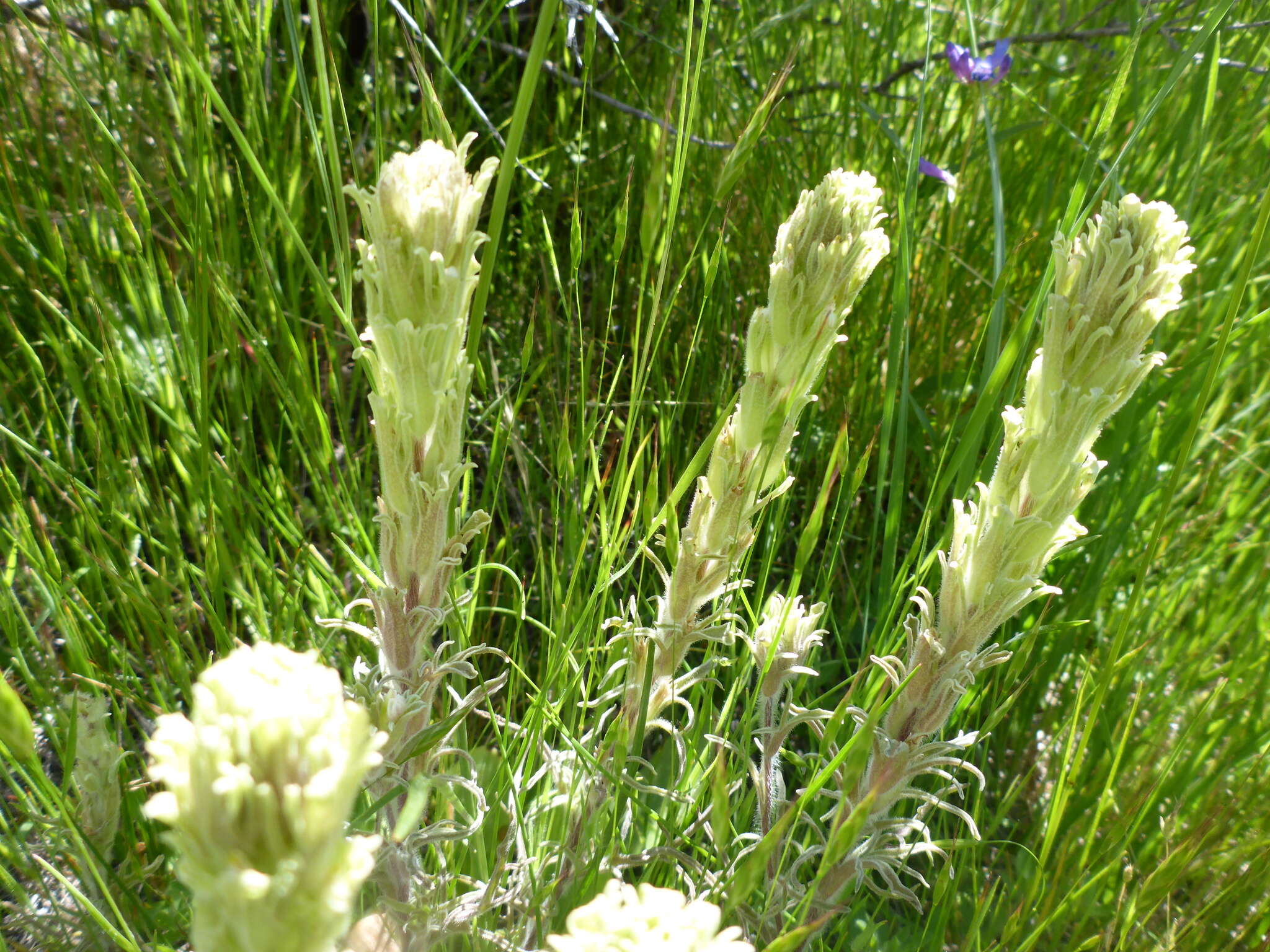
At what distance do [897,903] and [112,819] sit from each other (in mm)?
1449

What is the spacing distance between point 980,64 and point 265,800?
197 cm

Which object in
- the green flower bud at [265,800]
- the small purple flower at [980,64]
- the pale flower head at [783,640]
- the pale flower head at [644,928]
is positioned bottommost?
the pale flower head at [783,640]

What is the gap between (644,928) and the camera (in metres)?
0.61

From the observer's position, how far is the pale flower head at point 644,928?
60 centimetres

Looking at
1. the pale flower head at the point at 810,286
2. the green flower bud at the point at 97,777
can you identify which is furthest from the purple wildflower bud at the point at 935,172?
the green flower bud at the point at 97,777

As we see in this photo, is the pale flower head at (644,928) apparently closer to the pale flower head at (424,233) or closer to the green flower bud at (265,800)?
the green flower bud at (265,800)

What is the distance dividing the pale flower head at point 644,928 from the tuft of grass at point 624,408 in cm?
11

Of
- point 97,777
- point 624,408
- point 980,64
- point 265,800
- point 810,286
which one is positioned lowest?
point 97,777

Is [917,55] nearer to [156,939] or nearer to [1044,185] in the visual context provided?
[1044,185]

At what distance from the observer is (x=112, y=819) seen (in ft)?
3.78

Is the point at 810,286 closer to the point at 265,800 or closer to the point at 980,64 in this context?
the point at 265,800

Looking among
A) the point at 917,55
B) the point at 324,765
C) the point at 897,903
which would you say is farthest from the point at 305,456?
the point at 917,55

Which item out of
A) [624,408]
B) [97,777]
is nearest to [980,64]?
[624,408]

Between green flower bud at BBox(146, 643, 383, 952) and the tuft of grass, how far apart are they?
1.01 ft
